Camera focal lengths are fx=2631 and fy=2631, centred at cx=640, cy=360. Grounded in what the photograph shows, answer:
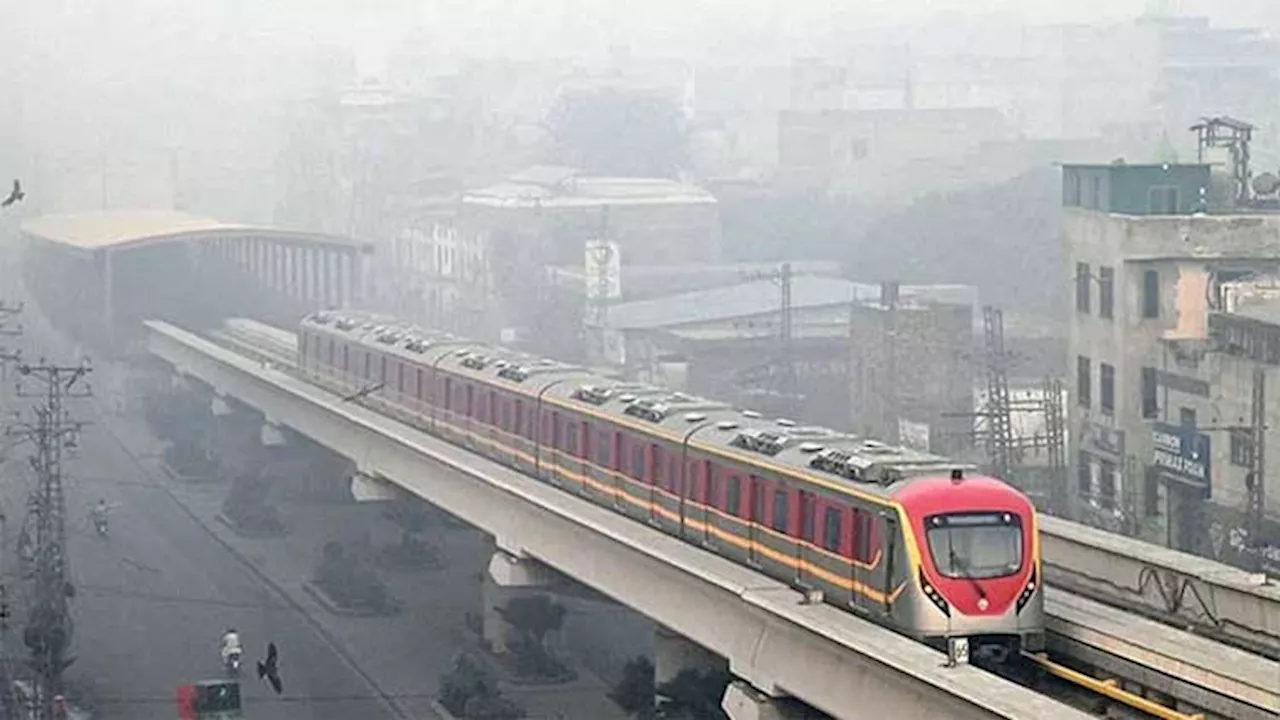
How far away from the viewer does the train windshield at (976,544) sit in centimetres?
1752

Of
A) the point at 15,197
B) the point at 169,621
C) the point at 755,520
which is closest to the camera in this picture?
the point at 755,520

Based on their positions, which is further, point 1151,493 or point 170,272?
point 170,272

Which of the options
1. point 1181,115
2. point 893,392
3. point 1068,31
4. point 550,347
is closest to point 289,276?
point 550,347

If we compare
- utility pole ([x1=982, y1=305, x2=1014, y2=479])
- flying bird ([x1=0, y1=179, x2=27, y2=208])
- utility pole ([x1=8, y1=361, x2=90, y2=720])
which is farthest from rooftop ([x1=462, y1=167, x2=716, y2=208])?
utility pole ([x1=8, y1=361, x2=90, y2=720])

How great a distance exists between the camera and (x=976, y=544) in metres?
17.7

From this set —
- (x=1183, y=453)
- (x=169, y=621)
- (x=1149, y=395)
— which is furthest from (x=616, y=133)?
(x=169, y=621)

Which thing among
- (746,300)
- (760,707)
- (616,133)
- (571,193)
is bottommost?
(760,707)

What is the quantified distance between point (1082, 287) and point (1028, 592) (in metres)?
18.4

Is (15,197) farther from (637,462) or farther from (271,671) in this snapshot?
(637,462)

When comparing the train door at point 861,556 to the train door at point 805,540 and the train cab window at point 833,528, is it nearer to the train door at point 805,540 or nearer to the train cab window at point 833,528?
the train cab window at point 833,528

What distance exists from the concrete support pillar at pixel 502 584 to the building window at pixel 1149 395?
9.31m

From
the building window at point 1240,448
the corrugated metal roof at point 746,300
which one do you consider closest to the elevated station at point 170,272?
the corrugated metal roof at point 746,300

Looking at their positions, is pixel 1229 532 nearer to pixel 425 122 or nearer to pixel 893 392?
pixel 893 392

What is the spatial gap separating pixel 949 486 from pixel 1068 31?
80784 mm
